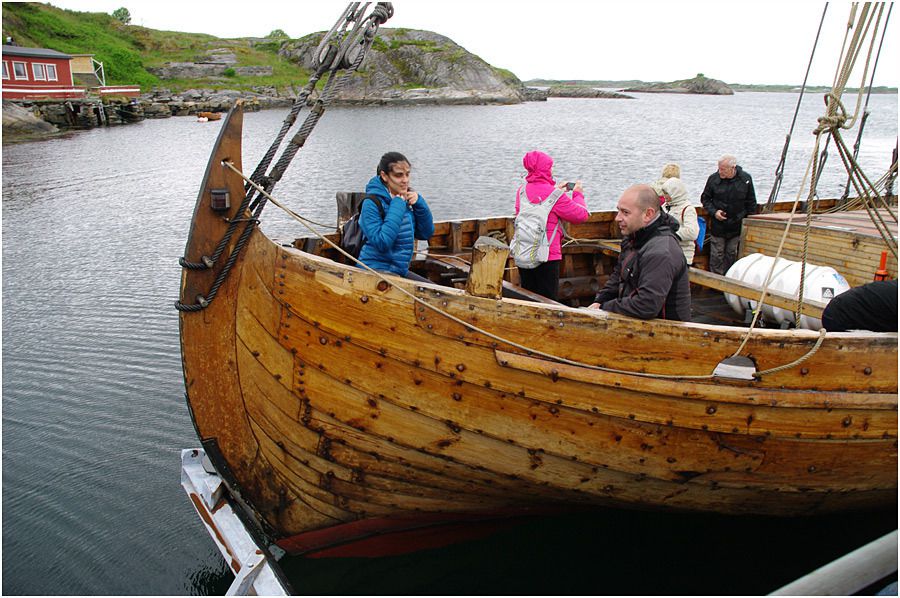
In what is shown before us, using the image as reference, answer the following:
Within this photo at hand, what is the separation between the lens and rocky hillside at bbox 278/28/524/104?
285 ft

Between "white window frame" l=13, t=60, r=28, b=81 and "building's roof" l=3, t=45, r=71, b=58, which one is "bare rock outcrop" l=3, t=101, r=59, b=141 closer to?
"building's roof" l=3, t=45, r=71, b=58

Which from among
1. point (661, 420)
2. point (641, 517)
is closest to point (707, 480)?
point (661, 420)

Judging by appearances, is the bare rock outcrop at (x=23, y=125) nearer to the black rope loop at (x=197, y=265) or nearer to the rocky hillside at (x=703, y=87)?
the black rope loop at (x=197, y=265)

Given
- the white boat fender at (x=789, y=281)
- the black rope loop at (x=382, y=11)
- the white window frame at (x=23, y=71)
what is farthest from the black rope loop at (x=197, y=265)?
the white window frame at (x=23, y=71)

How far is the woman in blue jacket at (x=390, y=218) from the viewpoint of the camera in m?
4.25

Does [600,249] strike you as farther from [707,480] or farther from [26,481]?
[26,481]

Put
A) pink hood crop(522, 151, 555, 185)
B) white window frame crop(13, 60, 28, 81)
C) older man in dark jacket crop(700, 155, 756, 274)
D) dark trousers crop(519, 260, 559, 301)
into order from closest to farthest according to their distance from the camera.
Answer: pink hood crop(522, 151, 555, 185) → dark trousers crop(519, 260, 559, 301) → older man in dark jacket crop(700, 155, 756, 274) → white window frame crop(13, 60, 28, 81)

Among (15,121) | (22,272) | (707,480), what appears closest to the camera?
(707,480)

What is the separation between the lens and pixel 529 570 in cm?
532

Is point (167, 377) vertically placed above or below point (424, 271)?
below

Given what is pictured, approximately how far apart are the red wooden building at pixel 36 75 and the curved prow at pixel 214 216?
45671mm

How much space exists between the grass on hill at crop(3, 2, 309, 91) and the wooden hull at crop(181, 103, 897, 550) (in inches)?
2608

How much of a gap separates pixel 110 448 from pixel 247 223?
13.0 ft

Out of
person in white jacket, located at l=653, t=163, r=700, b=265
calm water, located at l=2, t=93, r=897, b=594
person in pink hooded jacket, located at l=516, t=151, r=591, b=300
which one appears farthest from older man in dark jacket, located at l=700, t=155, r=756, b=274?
calm water, located at l=2, t=93, r=897, b=594
